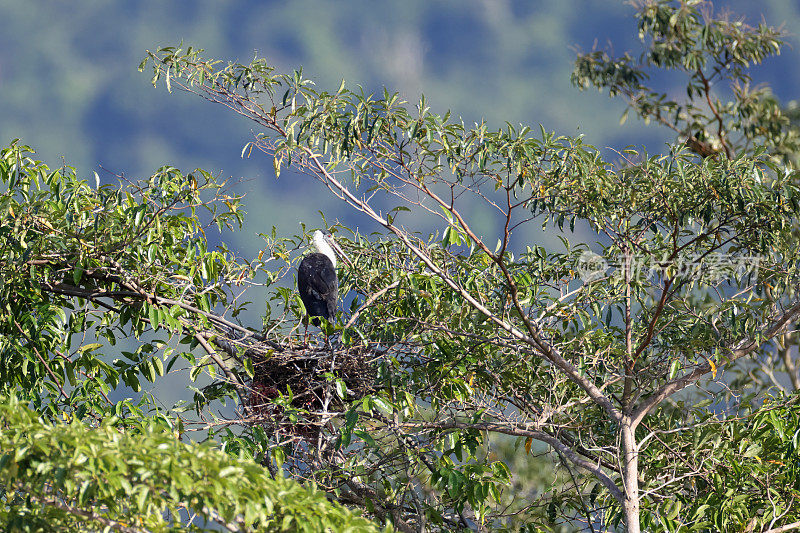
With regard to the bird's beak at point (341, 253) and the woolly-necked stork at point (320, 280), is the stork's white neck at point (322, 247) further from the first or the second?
the bird's beak at point (341, 253)

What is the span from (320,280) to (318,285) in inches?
1.5

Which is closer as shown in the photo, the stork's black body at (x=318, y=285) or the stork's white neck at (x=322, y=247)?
the stork's black body at (x=318, y=285)

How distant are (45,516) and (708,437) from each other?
3.50m

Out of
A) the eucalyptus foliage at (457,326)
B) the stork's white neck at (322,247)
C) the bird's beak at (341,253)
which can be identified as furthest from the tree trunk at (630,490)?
the stork's white neck at (322,247)

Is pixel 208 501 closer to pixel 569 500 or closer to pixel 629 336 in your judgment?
pixel 629 336

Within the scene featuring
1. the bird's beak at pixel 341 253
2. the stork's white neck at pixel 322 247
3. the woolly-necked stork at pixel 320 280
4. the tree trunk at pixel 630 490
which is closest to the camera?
the tree trunk at pixel 630 490

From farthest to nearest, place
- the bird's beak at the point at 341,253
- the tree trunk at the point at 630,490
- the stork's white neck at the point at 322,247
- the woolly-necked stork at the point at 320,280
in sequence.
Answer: the stork's white neck at the point at 322,247 → the woolly-necked stork at the point at 320,280 → the bird's beak at the point at 341,253 → the tree trunk at the point at 630,490

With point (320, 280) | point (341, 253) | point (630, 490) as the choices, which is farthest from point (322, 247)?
point (630, 490)

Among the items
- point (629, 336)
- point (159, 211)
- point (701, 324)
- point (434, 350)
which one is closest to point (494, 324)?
point (434, 350)

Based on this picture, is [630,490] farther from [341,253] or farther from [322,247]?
[322,247]

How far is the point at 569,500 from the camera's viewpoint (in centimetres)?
518

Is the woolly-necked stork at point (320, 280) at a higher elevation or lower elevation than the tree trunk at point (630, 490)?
higher

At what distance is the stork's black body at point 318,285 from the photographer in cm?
539

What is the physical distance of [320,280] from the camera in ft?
17.8
